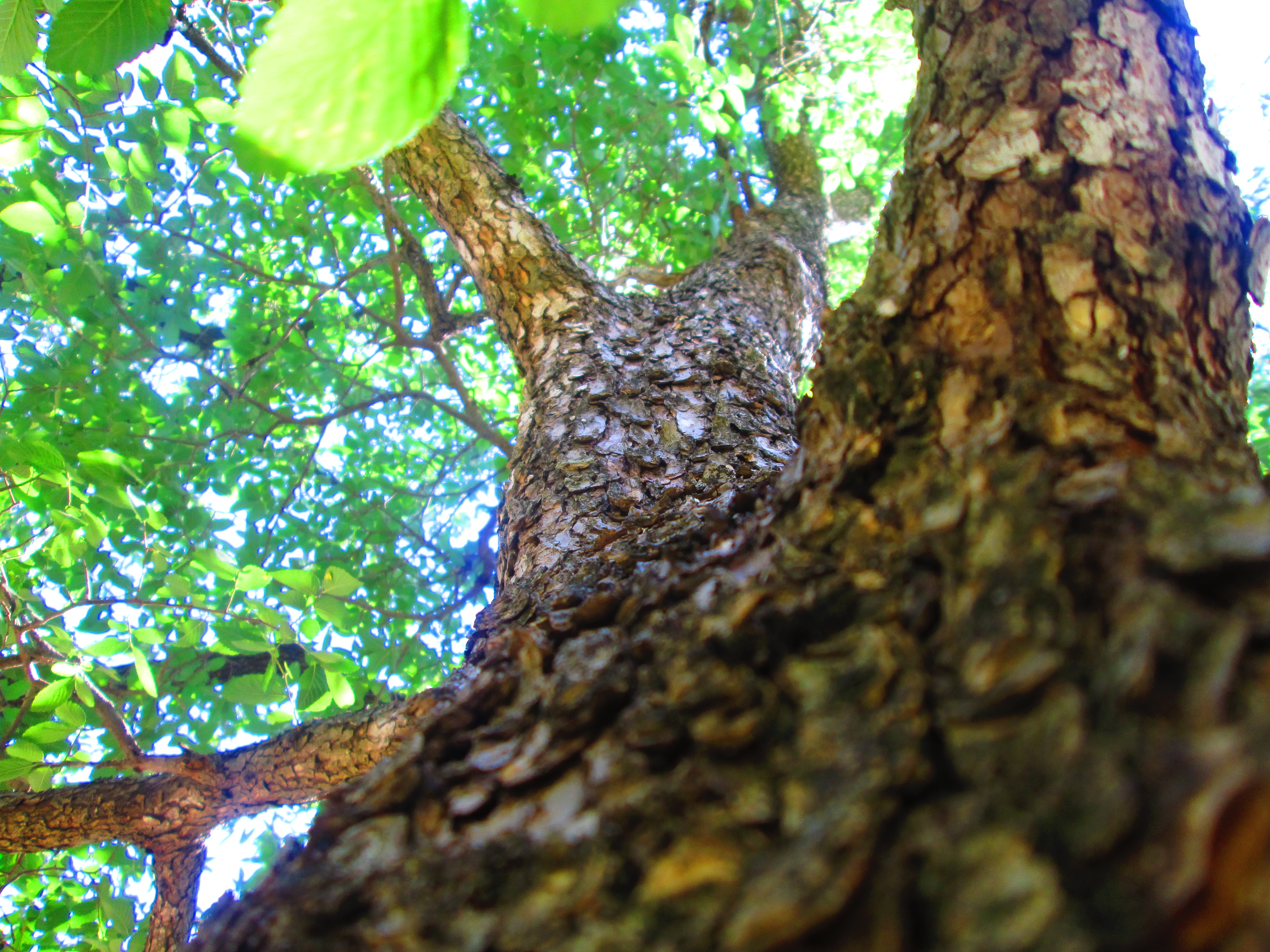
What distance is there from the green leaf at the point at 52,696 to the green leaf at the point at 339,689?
2.17 ft

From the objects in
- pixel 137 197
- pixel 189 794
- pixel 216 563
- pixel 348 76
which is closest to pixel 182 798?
pixel 189 794

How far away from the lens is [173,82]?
7.72 feet

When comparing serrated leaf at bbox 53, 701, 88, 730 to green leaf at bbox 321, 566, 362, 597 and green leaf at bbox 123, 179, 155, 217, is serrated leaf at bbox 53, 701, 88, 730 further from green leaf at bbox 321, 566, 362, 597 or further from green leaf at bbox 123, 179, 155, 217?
green leaf at bbox 123, 179, 155, 217

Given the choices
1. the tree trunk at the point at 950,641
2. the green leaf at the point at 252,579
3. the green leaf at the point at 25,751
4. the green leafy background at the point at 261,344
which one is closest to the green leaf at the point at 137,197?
the green leafy background at the point at 261,344

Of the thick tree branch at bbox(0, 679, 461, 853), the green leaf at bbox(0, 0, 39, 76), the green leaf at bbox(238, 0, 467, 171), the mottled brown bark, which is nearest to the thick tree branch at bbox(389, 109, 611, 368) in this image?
the mottled brown bark

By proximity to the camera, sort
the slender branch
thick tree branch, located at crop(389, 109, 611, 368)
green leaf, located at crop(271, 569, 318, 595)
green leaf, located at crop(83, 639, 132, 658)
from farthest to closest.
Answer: the slender branch
thick tree branch, located at crop(389, 109, 611, 368)
green leaf, located at crop(83, 639, 132, 658)
green leaf, located at crop(271, 569, 318, 595)

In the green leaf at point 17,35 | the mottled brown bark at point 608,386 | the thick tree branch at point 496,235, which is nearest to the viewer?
the green leaf at point 17,35

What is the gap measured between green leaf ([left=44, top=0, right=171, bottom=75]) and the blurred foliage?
3.59ft

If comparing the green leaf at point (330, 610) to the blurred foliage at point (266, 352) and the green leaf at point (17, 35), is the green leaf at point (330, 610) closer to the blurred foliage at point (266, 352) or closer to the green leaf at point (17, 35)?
the blurred foliage at point (266, 352)

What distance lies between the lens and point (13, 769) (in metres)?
1.97

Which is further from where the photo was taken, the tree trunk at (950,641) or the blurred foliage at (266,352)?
the blurred foliage at (266,352)

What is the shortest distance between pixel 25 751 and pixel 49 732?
105 mm

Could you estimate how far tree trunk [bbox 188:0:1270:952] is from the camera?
0.41m

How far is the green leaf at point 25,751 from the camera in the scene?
2.00m
